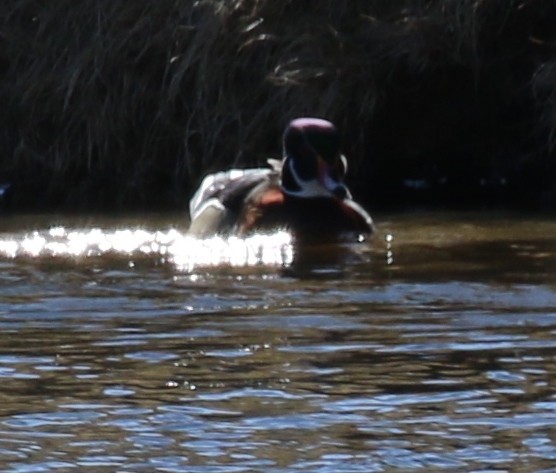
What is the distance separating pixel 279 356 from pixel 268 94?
221 inches

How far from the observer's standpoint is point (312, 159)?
380 inches

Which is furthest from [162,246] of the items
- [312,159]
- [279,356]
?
[279,356]

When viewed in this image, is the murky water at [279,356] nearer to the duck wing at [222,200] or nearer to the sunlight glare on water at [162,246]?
the sunlight glare on water at [162,246]

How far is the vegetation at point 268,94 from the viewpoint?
34.9 ft

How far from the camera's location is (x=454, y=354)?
17.9 feet

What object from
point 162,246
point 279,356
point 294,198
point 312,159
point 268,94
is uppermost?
point 268,94

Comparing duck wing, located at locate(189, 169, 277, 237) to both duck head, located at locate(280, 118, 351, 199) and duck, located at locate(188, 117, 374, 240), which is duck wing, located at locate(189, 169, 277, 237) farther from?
duck head, located at locate(280, 118, 351, 199)

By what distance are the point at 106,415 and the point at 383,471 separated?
2.88 feet

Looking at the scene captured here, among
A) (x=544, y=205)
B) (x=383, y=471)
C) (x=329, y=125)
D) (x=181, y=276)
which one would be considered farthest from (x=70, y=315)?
(x=544, y=205)

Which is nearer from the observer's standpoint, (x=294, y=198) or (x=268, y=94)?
(x=294, y=198)

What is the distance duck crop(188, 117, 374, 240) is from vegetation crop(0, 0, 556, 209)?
0.86 metres

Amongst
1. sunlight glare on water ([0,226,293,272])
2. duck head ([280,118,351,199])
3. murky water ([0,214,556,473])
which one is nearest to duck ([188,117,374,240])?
duck head ([280,118,351,199])

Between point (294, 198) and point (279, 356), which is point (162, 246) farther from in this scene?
point (279, 356)

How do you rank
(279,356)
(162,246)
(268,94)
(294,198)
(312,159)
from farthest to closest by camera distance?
(268,94), (312,159), (294,198), (162,246), (279,356)
